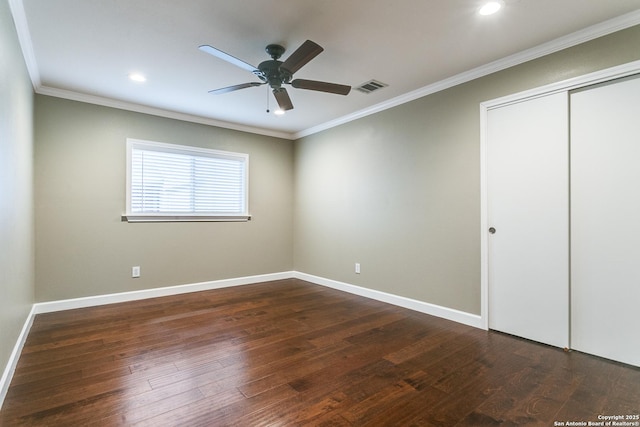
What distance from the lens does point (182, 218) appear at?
430 centimetres

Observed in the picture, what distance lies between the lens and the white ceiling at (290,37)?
6.81 ft

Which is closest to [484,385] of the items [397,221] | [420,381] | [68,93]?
[420,381]

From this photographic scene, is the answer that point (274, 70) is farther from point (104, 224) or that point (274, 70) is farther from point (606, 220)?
point (104, 224)

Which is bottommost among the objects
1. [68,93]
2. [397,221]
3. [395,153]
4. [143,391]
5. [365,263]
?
[143,391]

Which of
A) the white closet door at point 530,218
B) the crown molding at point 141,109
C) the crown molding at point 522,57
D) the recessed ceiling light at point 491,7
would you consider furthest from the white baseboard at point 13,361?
the crown molding at point 522,57

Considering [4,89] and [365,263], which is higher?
[4,89]

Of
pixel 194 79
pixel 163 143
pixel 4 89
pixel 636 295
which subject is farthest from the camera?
pixel 163 143

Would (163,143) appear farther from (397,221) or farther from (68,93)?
(397,221)

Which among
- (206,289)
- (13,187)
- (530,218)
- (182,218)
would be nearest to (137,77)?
(13,187)

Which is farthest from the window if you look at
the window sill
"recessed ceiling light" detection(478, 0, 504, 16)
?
"recessed ceiling light" detection(478, 0, 504, 16)

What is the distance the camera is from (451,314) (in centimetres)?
317

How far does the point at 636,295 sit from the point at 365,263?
2568 millimetres

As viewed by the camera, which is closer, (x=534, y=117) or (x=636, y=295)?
(x=636, y=295)

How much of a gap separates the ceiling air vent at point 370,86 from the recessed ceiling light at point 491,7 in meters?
1.26
